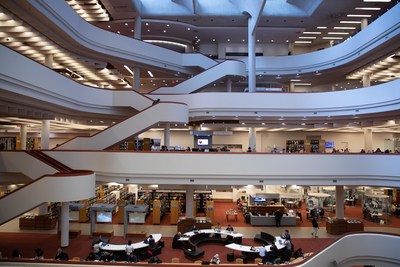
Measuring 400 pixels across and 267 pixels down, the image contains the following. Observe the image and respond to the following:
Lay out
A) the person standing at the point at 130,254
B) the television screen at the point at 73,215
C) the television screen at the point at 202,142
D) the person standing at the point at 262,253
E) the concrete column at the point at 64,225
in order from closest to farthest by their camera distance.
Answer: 1. the person standing at the point at 130,254
2. the person standing at the point at 262,253
3. the concrete column at the point at 64,225
4. the television screen at the point at 73,215
5. the television screen at the point at 202,142

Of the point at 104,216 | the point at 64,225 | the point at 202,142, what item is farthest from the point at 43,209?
the point at 202,142

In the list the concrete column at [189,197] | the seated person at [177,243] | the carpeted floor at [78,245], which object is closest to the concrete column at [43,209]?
the carpeted floor at [78,245]

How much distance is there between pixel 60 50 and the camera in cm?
2073

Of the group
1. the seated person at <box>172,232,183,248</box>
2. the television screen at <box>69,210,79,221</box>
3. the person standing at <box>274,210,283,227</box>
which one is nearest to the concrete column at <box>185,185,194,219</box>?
the seated person at <box>172,232,183,248</box>

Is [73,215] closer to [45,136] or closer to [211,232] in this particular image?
[45,136]

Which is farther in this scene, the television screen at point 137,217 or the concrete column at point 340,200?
the concrete column at point 340,200

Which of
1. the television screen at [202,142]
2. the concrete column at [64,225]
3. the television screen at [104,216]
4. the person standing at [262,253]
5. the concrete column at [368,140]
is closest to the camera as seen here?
the person standing at [262,253]

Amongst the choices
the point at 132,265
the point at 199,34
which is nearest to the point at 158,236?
the point at 132,265

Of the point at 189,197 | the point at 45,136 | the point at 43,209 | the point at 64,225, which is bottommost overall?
the point at 64,225

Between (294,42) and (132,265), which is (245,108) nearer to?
(132,265)

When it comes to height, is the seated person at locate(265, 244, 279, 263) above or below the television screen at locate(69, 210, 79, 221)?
below

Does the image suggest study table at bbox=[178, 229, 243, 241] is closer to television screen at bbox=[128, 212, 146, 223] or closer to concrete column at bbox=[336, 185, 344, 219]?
television screen at bbox=[128, 212, 146, 223]

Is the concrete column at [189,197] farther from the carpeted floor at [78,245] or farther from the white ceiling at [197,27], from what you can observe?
the white ceiling at [197,27]

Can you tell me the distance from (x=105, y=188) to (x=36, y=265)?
1289 centimetres
